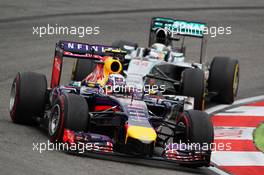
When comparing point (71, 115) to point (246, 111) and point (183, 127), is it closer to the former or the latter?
point (183, 127)

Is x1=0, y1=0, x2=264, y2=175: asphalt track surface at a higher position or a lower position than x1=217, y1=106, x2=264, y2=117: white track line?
higher

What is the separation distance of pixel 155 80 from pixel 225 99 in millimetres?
1787

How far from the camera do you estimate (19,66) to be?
19328 mm

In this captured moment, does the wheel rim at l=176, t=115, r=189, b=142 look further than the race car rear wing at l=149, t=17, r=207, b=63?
No

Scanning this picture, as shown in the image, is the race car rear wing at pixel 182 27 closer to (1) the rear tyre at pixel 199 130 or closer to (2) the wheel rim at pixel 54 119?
(1) the rear tyre at pixel 199 130

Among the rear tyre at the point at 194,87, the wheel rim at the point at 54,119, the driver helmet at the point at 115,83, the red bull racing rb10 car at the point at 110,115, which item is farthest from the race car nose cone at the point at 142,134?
the rear tyre at the point at 194,87

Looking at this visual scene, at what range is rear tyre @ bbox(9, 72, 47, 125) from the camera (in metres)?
13.6

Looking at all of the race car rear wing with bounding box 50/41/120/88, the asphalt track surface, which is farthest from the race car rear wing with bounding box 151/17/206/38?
the race car rear wing with bounding box 50/41/120/88

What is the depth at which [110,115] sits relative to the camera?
41.8 ft

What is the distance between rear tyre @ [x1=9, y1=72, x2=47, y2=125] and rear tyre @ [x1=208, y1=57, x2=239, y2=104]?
434 centimetres

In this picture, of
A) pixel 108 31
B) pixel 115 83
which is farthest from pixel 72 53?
pixel 108 31

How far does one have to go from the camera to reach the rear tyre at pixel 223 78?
17094 mm

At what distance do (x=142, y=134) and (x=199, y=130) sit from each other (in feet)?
2.80

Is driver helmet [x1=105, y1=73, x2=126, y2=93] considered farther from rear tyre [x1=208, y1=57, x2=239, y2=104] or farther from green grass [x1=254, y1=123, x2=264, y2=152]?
rear tyre [x1=208, y1=57, x2=239, y2=104]
